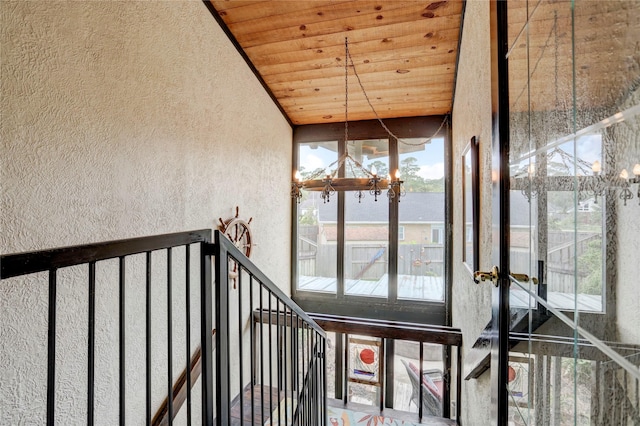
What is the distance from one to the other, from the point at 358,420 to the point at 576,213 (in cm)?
264

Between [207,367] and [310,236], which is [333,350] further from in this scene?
[207,367]

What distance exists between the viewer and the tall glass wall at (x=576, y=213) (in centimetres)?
44

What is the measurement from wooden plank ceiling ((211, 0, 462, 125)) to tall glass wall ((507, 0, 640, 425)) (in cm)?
205

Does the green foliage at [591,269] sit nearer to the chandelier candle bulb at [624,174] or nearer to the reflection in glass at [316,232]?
the chandelier candle bulb at [624,174]

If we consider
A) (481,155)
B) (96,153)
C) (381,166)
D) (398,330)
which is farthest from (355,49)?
(398,330)

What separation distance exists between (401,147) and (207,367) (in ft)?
11.9

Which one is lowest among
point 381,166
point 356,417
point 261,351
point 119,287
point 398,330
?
point 356,417

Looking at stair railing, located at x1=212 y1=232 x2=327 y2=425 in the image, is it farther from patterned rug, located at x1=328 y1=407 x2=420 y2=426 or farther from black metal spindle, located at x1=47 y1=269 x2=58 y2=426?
black metal spindle, located at x1=47 y1=269 x2=58 y2=426

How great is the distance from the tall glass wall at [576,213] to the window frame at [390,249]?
3.08 metres

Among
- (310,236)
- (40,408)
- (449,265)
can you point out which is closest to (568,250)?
(40,408)

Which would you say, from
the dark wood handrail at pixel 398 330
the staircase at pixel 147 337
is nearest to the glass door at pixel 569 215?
the staircase at pixel 147 337

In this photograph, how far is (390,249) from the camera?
397 cm

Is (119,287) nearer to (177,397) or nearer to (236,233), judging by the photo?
(177,397)

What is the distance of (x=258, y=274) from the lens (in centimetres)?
117
